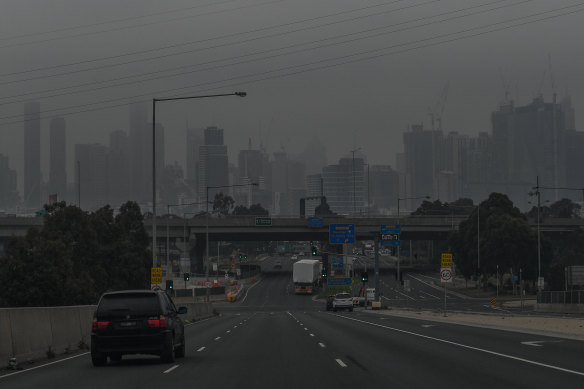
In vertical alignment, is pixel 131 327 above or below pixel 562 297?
above

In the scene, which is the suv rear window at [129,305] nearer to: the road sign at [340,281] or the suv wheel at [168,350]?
the suv wheel at [168,350]

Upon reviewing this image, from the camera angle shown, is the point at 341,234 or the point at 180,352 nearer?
the point at 180,352

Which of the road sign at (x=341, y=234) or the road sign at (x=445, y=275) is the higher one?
the road sign at (x=341, y=234)

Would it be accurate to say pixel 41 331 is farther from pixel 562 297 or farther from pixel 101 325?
pixel 562 297

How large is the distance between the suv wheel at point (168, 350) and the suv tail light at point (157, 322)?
370 millimetres

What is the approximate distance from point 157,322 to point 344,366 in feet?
14.9

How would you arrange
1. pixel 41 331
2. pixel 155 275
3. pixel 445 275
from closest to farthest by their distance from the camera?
1. pixel 41 331
2. pixel 155 275
3. pixel 445 275

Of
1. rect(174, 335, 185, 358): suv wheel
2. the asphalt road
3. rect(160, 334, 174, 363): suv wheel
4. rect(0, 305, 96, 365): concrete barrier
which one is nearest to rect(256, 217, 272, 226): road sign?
the asphalt road

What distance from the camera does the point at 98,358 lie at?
22.1 m

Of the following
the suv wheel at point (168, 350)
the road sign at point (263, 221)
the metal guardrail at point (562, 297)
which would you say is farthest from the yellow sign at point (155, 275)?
the road sign at point (263, 221)

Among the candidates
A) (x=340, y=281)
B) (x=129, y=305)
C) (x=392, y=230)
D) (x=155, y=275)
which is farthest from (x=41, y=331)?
(x=340, y=281)

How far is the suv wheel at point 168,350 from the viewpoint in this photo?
72.6 ft

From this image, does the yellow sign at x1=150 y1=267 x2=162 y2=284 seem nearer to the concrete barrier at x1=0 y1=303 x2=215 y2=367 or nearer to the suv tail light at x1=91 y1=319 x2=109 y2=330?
the concrete barrier at x1=0 y1=303 x2=215 y2=367

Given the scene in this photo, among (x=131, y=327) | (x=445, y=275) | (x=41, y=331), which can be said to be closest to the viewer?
(x=131, y=327)
